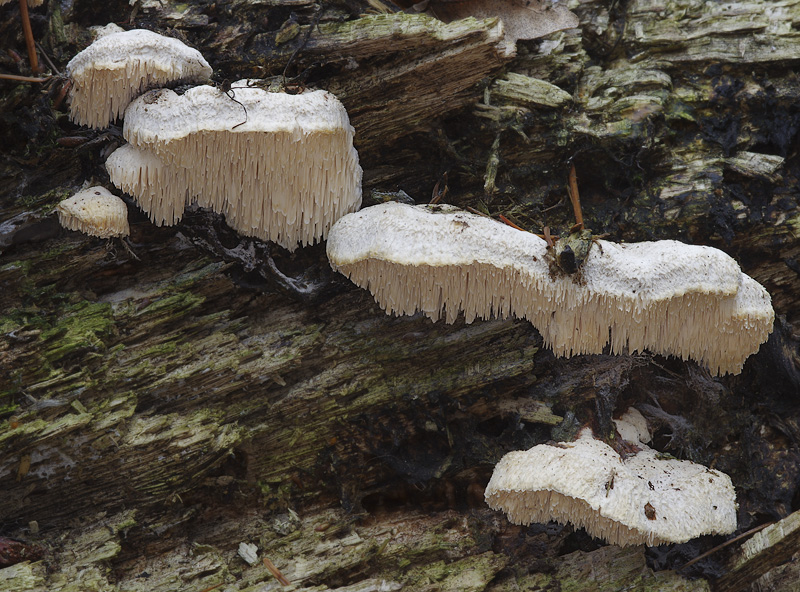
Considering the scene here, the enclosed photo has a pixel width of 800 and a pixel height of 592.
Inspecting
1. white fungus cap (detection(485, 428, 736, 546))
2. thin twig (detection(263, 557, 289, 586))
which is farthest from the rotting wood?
thin twig (detection(263, 557, 289, 586))

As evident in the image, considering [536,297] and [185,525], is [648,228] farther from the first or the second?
[185,525]

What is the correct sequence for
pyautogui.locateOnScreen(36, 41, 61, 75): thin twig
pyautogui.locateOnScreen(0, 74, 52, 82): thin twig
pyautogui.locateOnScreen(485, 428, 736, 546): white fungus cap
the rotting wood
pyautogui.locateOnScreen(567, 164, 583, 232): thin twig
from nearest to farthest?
1. pyautogui.locateOnScreen(485, 428, 736, 546): white fungus cap
2. pyautogui.locateOnScreen(0, 74, 52, 82): thin twig
3. pyautogui.locateOnScreen(36, 41, 61, 75): thin twig
4. the rotting wood
5. pyautogui.locateOnScreen(567, 164, 583, 232): thin twig

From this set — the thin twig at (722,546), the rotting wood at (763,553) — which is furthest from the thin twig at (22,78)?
the rotting wood at (763,553)

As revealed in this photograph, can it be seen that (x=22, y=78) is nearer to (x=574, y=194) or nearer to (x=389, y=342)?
(x=389, y=342)

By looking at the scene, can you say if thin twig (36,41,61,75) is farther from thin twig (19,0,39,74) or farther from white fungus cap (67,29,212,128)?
white fungus cap (67,29,212,128)

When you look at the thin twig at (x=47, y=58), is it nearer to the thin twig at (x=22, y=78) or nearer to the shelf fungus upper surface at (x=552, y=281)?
the thin twig at (x=22, y=78)

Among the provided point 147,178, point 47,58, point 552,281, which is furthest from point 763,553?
point 47,58

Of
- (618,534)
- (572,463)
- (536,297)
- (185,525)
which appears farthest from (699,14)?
(185,525)
